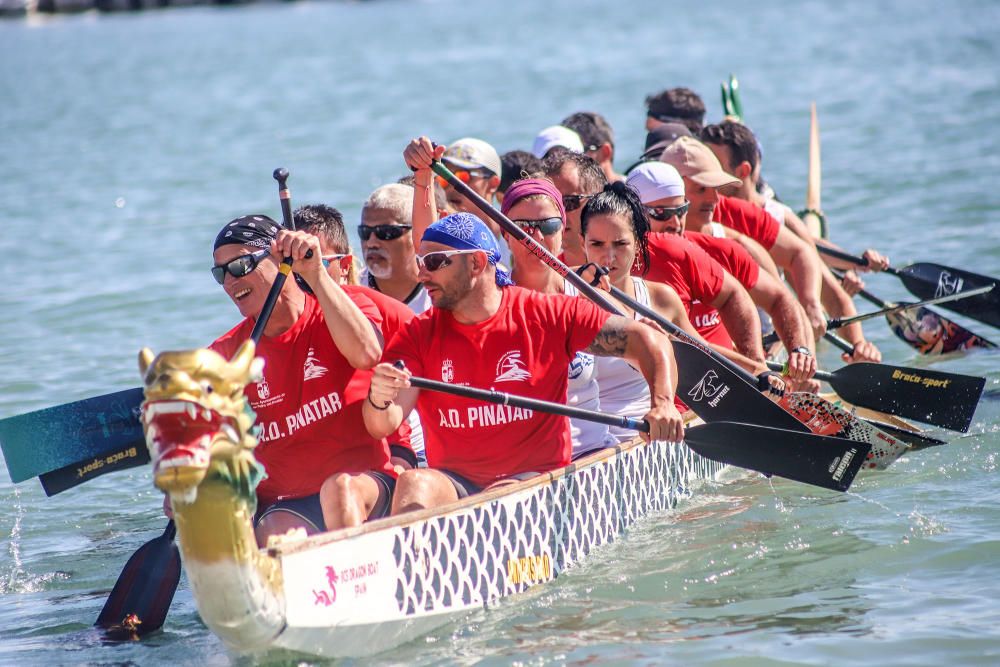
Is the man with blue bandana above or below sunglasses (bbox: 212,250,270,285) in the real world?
below

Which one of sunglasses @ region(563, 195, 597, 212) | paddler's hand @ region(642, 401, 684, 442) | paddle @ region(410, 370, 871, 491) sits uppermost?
sunglasses @ region(563, 195, 597, 212)

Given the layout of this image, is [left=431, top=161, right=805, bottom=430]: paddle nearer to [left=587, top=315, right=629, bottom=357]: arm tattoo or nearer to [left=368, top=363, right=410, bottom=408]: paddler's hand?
[left=587, top=315, right=629, bottom=357]: arm tattoo

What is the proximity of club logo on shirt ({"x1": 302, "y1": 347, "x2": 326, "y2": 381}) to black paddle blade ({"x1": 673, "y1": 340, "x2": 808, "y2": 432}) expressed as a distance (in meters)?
1.87

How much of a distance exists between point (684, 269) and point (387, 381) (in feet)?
7.95

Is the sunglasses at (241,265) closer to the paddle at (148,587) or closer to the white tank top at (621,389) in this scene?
the paddle at (148,587)

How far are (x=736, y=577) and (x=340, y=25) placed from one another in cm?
6559

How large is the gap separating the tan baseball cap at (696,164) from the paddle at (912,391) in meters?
1.11

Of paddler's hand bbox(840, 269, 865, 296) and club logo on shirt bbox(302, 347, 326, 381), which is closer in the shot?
club logo on shirt bbox(302, 347, 326, 381)

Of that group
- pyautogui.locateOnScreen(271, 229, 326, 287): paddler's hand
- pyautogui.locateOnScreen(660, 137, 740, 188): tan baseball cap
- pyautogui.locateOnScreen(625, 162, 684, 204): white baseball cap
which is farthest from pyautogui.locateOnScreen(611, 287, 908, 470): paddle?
pyautogui.locateOnScreen(271, 229, 326, 287): paddler's hand

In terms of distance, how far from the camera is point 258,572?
4.21 m

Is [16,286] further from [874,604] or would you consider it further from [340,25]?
[340,25]

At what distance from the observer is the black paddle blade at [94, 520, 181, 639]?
5.57 meters

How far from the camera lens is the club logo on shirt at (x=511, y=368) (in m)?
5.35

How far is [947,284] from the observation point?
970 cm
